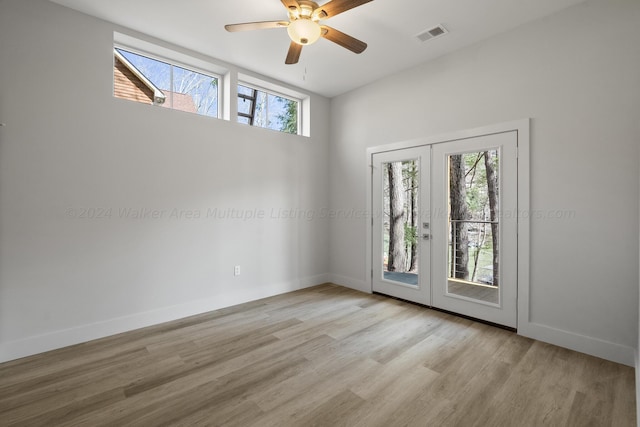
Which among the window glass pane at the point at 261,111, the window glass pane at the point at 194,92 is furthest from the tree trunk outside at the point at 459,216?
the window glass pane at the point at 194,92

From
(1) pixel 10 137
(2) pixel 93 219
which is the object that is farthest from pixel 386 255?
(1) pixel 10 137

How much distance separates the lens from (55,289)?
268 centimetres

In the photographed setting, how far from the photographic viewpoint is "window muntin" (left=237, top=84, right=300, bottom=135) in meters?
4.13

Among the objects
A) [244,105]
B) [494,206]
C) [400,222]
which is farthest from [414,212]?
[244,105]

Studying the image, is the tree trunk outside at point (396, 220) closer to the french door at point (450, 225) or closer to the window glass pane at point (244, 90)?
the french door at point (450, 225)

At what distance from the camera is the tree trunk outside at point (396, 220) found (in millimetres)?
4035

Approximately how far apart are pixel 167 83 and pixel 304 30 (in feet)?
6.59

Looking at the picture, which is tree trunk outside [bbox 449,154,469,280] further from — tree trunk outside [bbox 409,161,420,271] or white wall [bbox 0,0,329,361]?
white wall [bbox 0,0,329,361]

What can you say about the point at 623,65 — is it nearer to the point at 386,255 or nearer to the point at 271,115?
the point at 386,255

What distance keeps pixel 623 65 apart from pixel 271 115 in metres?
3.78

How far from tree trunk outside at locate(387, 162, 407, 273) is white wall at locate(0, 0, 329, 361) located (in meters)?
1.84

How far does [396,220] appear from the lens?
13.4ft

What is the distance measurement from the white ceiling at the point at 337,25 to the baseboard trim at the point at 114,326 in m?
2.96

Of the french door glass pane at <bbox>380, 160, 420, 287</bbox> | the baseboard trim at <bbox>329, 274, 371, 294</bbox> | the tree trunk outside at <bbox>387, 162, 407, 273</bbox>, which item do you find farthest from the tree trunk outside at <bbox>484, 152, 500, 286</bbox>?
the baseboard trim at <bbox>329, 274, 371, 294</bbox>
